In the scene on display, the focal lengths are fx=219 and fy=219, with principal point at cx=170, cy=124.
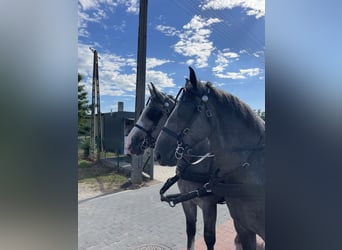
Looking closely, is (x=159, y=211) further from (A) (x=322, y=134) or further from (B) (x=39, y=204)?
(A) (x=322, y=134)

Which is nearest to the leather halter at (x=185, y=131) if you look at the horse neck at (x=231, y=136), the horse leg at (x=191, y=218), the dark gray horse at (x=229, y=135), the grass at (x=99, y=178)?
the dark gray horse at (x=229, y=135)

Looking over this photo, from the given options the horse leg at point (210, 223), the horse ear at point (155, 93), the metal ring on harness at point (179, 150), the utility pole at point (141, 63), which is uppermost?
the utility pole at point (141, 63)

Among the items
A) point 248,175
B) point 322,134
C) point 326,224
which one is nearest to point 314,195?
point 326,224

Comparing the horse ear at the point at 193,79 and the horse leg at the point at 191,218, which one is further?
the horse leg at the point at 191,218

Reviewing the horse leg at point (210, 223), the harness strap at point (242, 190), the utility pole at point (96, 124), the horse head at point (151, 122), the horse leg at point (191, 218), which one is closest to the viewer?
the harness strap at point (242, 190)

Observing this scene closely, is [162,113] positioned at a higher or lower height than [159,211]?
higher

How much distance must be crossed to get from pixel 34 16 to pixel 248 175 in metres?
1.66

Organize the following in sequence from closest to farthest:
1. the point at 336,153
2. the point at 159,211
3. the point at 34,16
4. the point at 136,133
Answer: the point at 336,153 < the point at 34,16 < the point at 136,133 < the point at 159,211

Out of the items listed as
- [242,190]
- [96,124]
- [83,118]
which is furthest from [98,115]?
[242,190]

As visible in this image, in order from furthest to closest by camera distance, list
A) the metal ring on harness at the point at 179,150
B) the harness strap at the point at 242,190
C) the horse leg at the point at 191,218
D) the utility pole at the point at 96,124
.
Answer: the utility pole at the point at 96,124 → the horse leg at the point at 191,218 → the metal ring on harness at the point at 179,150 → the harness strap at the point at 242,190

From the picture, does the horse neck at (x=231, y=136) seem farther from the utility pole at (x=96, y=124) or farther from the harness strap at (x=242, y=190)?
the utility pole at (x=96, y=124)

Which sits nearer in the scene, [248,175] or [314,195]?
[314,195]

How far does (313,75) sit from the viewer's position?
A: 0.73 metres

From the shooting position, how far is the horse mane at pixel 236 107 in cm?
171
